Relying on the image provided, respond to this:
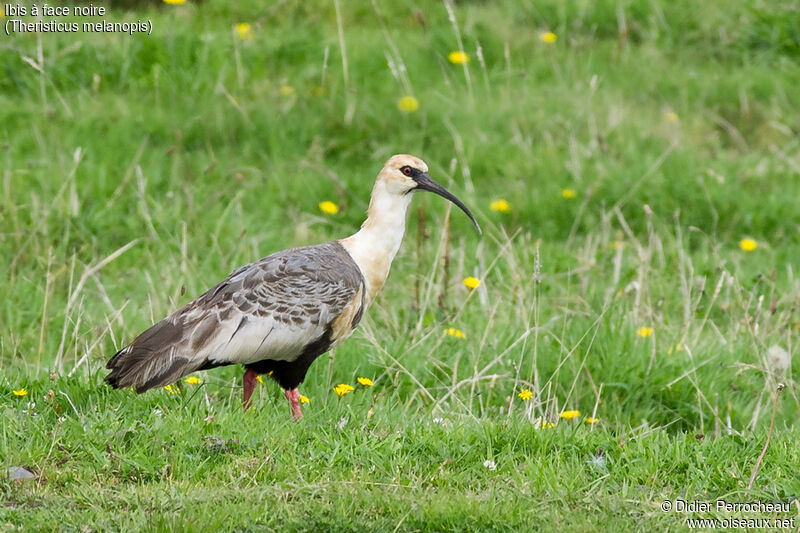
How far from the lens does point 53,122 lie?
9398 mm

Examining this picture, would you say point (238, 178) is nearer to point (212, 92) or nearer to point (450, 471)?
point (212, 92)

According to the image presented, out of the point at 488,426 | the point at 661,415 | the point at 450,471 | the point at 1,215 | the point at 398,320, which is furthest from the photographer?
the point at 1,215

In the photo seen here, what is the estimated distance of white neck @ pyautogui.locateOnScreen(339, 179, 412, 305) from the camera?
5.74 meters

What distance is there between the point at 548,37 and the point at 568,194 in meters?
2.39

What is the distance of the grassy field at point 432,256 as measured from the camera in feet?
14.6

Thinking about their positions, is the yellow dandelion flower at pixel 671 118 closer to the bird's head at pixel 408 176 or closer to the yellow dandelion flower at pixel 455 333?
the yellow dandelion flower at pixel 455 333

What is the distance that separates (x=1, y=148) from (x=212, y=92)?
189 centimetres

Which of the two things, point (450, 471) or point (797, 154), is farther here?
point (797, 154)

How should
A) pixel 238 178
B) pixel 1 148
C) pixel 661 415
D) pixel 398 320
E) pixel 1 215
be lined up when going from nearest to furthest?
pixel 661 415
pixel 398 320
pixel 1 215
pixel 238 178
pixel 1 148

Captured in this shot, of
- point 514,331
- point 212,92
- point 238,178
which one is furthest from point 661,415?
point 212,92

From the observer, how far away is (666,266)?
8094 mm

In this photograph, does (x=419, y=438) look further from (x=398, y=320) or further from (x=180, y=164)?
(x=180, y=164)

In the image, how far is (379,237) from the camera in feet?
18.8

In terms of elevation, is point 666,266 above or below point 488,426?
below
